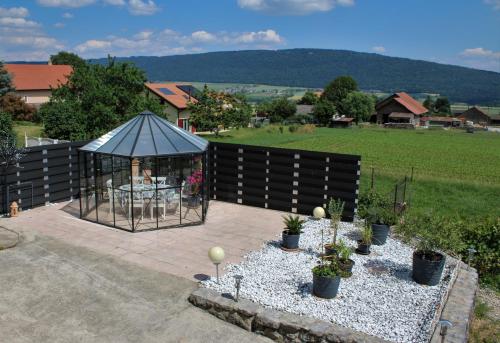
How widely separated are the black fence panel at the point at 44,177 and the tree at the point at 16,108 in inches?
1163

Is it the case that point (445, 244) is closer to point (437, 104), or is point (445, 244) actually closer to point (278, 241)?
point (278, 241)

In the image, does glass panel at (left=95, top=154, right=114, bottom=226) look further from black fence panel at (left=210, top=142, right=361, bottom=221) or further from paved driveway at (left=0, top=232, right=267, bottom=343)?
black fence panel at (left=210, top=142, right=361, bottom=221)

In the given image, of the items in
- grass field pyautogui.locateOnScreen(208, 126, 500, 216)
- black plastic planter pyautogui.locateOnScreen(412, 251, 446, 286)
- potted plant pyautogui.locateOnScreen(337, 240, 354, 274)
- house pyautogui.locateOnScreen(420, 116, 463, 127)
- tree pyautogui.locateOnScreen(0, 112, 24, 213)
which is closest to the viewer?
black plastic planter pyautogui.locateOnScreen(412, 251, 446, 286)

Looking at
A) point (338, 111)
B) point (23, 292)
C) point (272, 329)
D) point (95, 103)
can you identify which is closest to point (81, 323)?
point (23, 292)

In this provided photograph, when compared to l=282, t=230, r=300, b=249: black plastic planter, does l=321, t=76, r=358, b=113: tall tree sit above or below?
above

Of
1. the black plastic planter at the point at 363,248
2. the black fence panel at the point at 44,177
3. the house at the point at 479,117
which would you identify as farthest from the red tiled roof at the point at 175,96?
the house at the point at 479,117

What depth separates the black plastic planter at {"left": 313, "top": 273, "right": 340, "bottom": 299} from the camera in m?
6.39

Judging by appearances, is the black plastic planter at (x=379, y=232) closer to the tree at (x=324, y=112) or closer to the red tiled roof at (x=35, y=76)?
the red tiled roof at (x=35, y=76)

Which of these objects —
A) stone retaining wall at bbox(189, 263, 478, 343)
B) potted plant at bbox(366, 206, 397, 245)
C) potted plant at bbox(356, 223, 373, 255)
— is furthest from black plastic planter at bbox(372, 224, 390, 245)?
stone retaining wall at bbox(189, 263, 478, 343)

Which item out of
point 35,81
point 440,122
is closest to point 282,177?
Result: point 35,81

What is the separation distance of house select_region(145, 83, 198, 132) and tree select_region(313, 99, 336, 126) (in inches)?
923

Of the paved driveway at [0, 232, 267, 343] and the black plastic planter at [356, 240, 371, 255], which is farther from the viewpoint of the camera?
the black plastic planter at [356, 240, 371, 255]

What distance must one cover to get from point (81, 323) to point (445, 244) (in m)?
6.20

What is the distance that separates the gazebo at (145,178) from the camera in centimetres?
984
